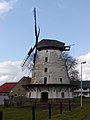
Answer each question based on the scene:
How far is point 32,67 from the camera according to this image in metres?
81.3

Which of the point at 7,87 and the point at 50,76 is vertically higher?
the point at 50,76

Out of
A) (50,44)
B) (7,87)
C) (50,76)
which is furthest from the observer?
(7,87)

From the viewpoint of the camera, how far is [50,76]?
72375 mm

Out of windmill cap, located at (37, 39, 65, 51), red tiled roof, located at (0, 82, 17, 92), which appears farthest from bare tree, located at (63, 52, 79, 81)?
red tiled roof, located at (0, 82, 17, 92)

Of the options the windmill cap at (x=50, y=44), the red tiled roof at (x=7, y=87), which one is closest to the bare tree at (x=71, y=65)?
the windmill cap at (x=50, y=44)

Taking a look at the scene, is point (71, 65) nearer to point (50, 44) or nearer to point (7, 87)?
point (50, 44)

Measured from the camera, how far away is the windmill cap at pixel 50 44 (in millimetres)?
74375

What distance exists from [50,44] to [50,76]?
7.82 m

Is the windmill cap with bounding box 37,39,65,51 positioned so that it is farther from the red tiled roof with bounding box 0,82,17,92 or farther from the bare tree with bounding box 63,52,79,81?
the red tiled roof with bounding box 0,82,17,92

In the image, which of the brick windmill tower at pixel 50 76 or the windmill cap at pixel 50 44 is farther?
the windmill cap at pixel 50 44

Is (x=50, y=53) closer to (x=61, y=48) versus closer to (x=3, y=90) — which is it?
(x=61, y=48)

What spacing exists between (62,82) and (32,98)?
7907mm

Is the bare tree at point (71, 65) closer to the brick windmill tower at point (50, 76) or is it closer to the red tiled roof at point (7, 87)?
the brick windmill tower at point (50, 76)

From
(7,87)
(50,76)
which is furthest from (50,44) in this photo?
(7,87)
